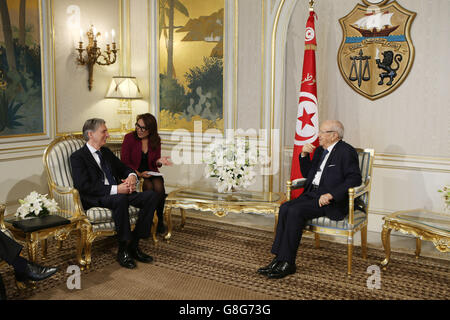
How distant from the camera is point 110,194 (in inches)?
158

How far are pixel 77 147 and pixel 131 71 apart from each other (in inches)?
98.3

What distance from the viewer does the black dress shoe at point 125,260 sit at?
12.6 feet

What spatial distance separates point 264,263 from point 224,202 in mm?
751

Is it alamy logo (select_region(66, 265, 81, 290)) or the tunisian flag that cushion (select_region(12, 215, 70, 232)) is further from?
the tunisian flag

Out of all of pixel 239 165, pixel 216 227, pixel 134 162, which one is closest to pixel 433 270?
pixel 239 165

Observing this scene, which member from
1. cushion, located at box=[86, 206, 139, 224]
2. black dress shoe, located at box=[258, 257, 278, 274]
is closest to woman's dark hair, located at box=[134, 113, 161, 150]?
cushion, located at box=[86, 206, 139, 224]

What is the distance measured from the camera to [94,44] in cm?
581

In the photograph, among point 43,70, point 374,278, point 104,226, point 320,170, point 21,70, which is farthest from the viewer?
point 43,70

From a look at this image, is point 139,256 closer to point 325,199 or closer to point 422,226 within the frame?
point 325,199

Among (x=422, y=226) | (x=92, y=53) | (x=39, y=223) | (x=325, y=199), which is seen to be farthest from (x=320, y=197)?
(x=92, y=53)

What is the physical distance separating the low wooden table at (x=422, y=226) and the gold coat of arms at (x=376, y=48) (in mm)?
1644

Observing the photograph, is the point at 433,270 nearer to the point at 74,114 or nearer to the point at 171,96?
the point at 171,96
